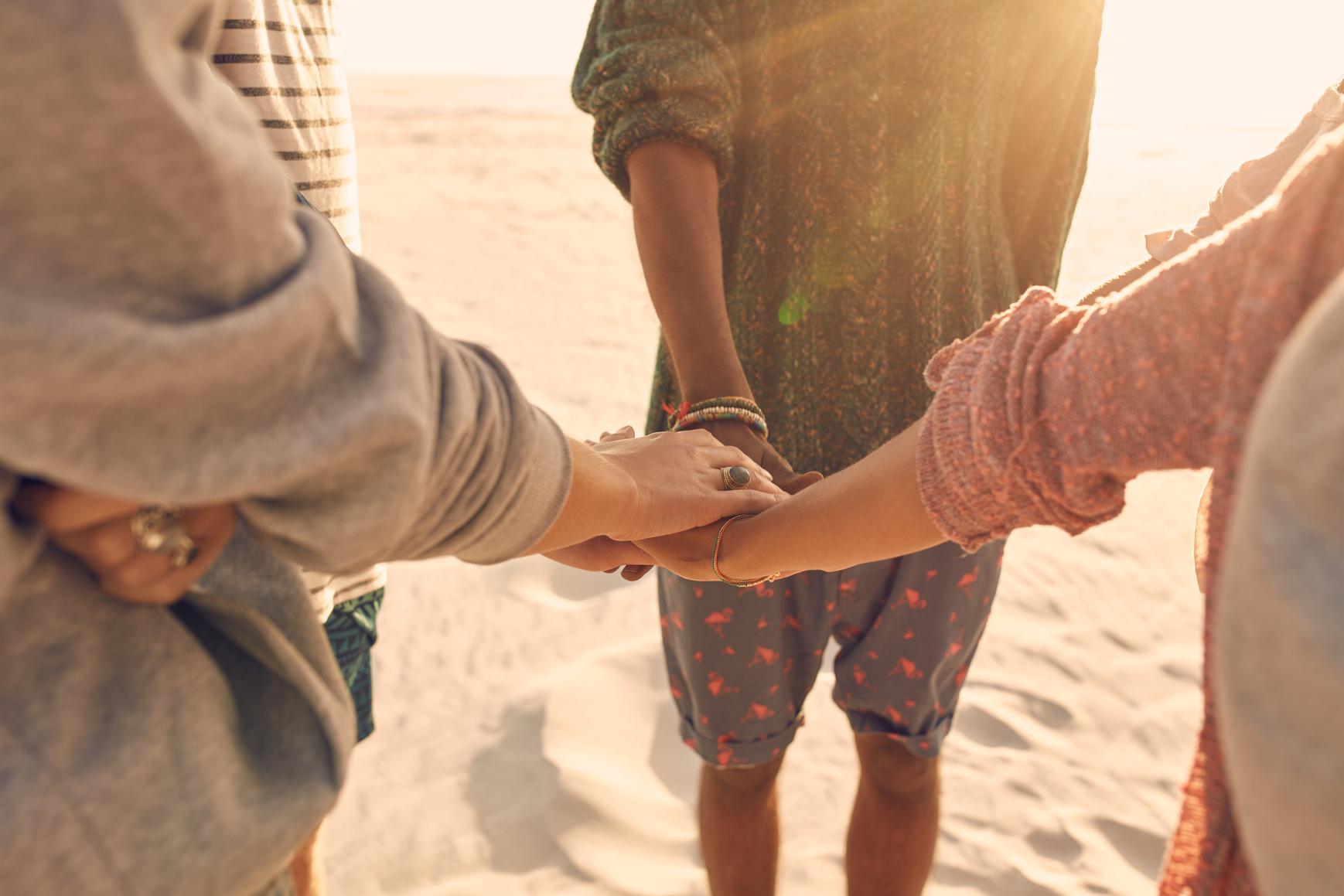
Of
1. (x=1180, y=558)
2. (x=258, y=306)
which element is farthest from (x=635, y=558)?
(x=1180, y=558)

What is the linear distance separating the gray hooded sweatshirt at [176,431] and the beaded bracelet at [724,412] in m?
0.75

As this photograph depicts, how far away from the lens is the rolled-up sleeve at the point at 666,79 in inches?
57.2

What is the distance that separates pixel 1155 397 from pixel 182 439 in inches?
30.7

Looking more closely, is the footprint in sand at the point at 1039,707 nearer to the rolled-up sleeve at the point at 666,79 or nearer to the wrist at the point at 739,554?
the wrist at the point at 739,554

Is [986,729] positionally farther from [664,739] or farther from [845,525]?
[845,525]

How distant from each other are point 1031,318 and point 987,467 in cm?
16

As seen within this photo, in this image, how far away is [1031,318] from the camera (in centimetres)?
85

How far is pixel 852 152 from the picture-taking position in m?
1.49

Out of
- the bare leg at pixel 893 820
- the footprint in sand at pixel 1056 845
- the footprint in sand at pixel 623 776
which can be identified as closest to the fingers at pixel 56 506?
the bare leg at pixel 893 820

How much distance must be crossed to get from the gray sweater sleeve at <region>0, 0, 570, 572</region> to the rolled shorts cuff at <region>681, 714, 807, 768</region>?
120 cm

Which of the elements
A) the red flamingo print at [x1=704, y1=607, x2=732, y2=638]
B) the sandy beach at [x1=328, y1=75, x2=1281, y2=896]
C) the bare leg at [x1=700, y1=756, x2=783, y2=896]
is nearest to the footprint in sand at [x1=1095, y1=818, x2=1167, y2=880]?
the sandy beach at [x1=328, y1=75, x2=1281, y2=896]

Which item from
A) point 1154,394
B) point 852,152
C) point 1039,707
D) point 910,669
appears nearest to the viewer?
point 1154,394

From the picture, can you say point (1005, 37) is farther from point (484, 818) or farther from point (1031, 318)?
point (484, 818)

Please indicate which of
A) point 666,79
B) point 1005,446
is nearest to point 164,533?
point 1005,446
